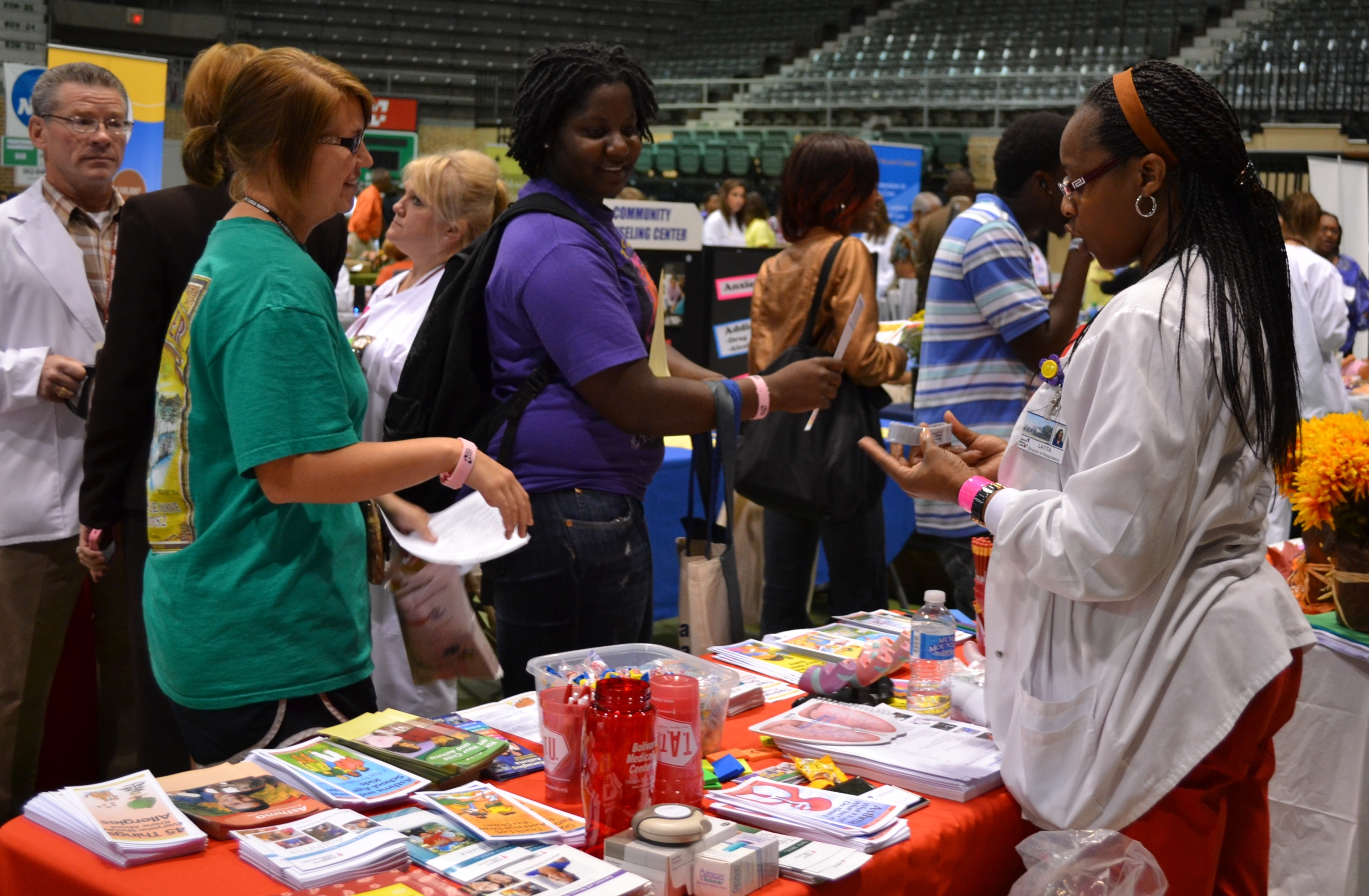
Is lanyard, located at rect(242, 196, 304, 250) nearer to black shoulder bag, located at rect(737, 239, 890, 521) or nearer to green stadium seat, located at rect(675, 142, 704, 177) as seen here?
black shoulder bag, located at rect(737, 239, 890, 521)

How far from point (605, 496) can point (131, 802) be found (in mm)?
849

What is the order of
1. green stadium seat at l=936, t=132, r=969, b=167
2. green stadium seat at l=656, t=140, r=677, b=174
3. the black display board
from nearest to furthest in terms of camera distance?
the black display board → green stadium seat at l=936, t=132, r=969, b=167 → green stadium seat at l=656, t=140, r=677, b=174

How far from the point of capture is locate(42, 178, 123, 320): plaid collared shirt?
284 cm

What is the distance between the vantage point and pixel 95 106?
9.27ft

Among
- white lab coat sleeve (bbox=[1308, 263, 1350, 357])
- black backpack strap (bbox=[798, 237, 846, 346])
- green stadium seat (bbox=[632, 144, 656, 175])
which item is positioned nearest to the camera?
black backpack strap (bbox=[798, 237, 846, 346])

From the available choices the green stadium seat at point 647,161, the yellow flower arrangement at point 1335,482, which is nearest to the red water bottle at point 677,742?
the yellow flower arrangement at point 1335,482

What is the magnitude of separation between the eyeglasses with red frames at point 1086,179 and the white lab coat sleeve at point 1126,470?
0.20 meters

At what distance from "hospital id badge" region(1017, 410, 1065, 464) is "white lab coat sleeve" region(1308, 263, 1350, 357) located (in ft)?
14.3

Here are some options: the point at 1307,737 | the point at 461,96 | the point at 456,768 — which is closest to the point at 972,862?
the point at 456,768

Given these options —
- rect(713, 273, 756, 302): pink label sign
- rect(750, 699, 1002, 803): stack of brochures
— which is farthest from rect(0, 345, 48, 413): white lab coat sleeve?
rect(713, 273, 756, 302): pink label sign

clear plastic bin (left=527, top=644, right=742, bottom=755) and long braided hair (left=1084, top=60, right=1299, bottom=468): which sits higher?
long braided hair (left=1084, top=60, right=1299, bottom=468)

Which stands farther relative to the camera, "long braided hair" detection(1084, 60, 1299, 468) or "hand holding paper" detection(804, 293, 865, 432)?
"hand holding paper" detection(804, 293, 865, 432)

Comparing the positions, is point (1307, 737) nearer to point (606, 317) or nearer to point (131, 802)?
point (606, 317)

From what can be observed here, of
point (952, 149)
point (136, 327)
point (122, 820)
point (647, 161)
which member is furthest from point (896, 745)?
point (647, 161)
